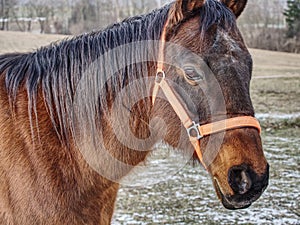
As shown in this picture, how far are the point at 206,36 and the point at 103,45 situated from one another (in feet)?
1.89

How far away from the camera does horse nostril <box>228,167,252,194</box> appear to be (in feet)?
6.00

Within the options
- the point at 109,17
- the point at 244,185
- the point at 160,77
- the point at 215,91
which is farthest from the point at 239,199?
the point at 109,17

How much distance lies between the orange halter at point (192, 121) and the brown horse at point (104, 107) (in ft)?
0.04

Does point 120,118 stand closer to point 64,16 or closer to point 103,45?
point 103,45

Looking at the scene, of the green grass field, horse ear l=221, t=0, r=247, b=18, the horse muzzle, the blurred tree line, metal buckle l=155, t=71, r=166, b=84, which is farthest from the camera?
the blurred tree line

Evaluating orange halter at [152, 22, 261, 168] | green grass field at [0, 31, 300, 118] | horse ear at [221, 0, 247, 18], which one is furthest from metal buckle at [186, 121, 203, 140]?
green grass field at [0, 31, 300, 118]

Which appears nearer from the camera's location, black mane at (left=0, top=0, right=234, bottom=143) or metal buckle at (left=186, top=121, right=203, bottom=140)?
metal buckle at (left=186, top=121, right=203, bottom=140)

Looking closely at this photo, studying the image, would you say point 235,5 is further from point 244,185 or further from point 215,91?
point 244,185

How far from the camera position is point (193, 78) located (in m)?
1.97

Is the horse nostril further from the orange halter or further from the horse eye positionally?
the horse eye

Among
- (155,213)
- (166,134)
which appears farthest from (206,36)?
(155,213)

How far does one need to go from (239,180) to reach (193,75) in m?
0.49

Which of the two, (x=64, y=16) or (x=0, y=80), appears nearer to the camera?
(x=0, y=80)

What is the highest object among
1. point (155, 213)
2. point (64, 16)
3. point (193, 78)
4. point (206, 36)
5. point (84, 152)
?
point (206, 36)
